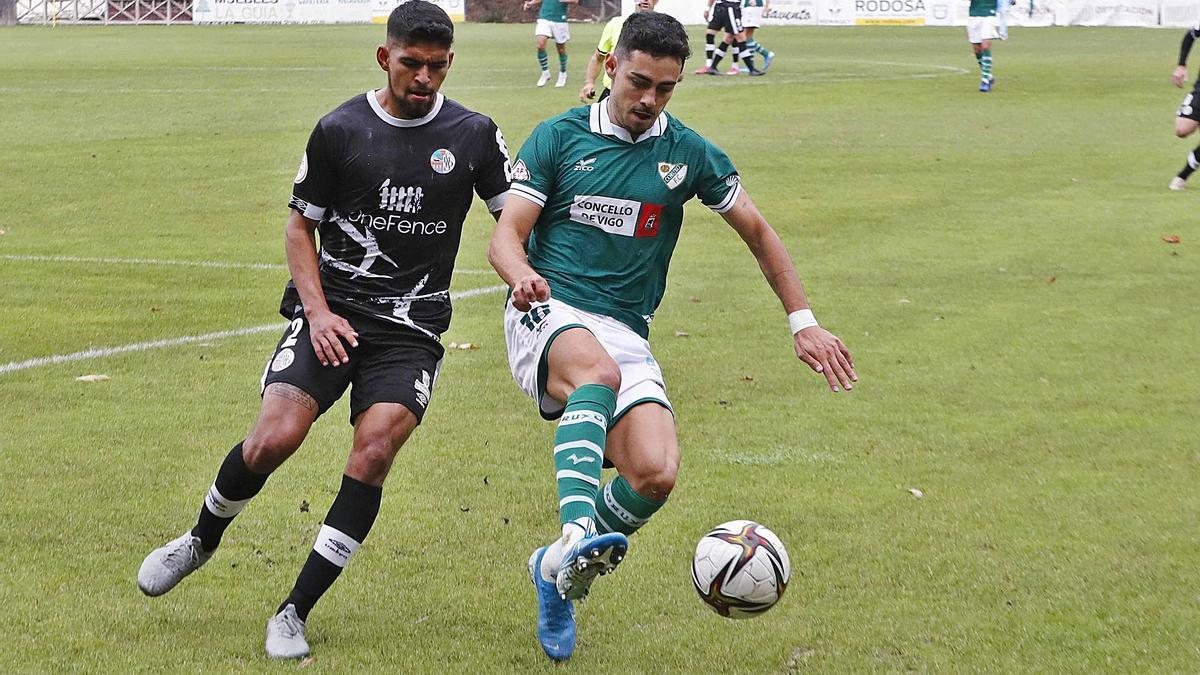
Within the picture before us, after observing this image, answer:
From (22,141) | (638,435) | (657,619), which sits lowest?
(22,141)

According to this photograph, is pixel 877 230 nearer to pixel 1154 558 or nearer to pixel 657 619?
pixel 1154 558

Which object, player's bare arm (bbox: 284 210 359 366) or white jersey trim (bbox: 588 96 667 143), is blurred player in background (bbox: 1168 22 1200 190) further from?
player's bare arm (bbox: 284 210 359 366)

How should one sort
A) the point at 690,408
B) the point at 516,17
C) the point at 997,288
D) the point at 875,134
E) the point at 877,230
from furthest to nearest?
the point at 516,17, the point at 875,134, the point at 877,230, the point at 997,288, the point at 690,408

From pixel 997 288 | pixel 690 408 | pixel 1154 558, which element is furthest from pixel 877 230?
pixel 1154 558

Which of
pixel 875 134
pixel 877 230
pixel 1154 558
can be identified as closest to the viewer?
pixel 1154 558

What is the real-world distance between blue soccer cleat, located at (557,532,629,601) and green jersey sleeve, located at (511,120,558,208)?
1.40m

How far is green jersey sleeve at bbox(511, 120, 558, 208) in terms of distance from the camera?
5.31 meters

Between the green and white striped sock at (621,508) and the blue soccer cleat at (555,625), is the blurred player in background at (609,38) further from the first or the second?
the blue soccer cleat at (555,625)

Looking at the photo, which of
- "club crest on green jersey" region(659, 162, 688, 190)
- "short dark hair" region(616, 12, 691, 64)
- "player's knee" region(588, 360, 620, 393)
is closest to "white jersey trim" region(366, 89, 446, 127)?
"short dark hair" region(616, 12, 691, 64)

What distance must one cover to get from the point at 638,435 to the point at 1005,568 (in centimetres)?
148

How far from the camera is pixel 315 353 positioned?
4.98 m

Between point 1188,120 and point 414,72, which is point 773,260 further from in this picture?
point 1188,120

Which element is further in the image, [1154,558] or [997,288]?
[997,288]

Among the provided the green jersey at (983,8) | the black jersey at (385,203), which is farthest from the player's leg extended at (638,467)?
the green jersey at (983,8)
